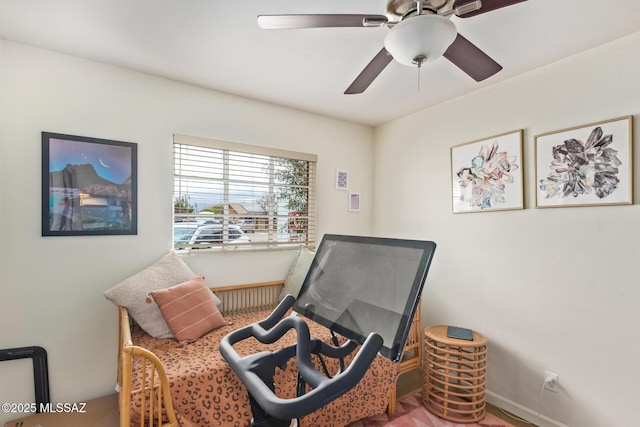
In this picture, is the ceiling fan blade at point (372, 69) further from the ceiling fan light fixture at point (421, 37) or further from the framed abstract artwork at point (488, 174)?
the framed abstract artwork at point (488, 174)

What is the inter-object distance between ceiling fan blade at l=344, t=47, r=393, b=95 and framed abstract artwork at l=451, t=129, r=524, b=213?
1.34 m

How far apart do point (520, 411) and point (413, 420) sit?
0.79m

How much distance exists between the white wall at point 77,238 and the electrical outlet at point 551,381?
8.05 feet

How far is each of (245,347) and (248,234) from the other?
43.4 inches

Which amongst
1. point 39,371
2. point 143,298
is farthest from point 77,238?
point 39,371

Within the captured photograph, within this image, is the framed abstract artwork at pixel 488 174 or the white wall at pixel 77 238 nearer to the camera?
the white wall at pixel 77 238

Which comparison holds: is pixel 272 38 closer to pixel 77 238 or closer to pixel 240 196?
pixel 240 196

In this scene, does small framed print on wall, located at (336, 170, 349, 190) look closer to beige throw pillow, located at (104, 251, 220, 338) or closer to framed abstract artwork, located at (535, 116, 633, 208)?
framed abstract artwork, located at (535, 116, 633, 208)

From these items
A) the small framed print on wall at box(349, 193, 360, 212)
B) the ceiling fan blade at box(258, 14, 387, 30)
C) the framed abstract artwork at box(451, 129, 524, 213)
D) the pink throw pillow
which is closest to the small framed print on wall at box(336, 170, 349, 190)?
the small framed print on wall at box(349, 193, 360, 212)

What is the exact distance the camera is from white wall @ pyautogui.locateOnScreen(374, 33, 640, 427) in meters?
1.91

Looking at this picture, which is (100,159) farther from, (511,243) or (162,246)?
(511,243)

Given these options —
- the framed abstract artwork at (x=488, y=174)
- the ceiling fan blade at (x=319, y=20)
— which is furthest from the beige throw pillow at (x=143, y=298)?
the framed abstract artwork at (x=488, y=174)

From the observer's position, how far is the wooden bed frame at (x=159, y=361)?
1.42 metres

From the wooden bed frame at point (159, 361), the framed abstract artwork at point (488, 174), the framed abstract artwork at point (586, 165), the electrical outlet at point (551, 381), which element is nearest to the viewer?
the wooden bed frame at point (159, 361)
